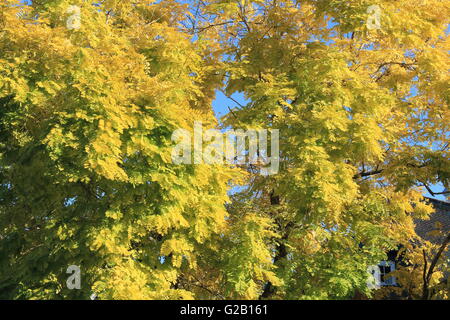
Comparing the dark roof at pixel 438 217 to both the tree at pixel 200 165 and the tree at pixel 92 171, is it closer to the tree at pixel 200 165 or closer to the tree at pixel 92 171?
the tree at pixel 200 165

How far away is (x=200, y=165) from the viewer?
1158cm

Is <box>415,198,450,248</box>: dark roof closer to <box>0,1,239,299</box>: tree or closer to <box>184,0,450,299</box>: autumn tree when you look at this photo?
<box>184,0,450,299</box>: autumn tree

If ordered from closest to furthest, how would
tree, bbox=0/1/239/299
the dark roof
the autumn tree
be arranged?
tree, bbox=0/1/239/299 → the autumn tree → the dark roof

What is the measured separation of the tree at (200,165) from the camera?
10.9 m

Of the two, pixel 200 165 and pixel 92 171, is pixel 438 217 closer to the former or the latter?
pixel 200 165

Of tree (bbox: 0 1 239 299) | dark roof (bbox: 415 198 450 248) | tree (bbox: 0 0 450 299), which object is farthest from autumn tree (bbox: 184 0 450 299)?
dark roof (bbox: 415 198 450 248)

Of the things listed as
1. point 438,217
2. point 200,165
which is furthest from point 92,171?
point 438,217

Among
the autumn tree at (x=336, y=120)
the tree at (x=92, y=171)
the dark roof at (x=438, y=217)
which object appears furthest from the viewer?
the dark roof at (x=438, y=217)

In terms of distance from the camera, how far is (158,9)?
57.0 ft

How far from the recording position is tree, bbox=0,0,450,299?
35.8ft

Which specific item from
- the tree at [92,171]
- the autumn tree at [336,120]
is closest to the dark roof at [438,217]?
the autumn tree at [336,120]
